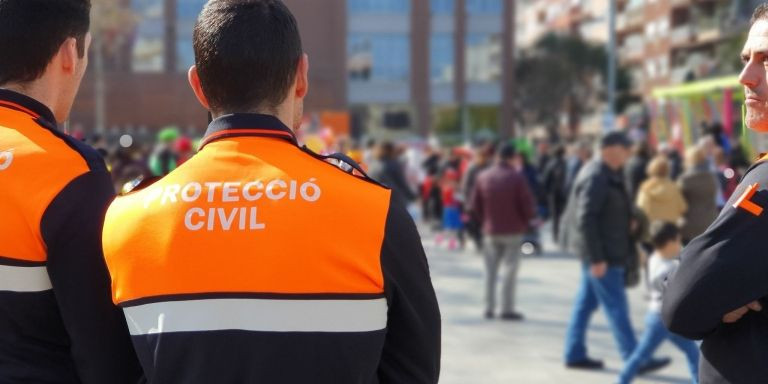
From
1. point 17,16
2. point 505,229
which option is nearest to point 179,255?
point 17,16

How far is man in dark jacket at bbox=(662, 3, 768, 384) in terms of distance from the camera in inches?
108

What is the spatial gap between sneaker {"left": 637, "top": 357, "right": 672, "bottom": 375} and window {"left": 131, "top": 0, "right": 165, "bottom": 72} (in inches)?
1995

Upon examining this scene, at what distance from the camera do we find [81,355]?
7.98ft

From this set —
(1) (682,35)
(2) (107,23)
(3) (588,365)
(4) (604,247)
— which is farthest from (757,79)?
(1) (682,35)

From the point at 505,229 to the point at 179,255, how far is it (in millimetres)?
9206

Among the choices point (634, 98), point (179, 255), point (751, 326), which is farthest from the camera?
point (634, 98)

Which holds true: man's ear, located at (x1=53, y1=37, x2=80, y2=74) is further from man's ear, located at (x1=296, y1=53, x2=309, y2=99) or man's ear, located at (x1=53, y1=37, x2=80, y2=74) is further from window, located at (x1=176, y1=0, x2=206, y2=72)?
window, located at (x1=176, y1=0, x2=206, y2=72)

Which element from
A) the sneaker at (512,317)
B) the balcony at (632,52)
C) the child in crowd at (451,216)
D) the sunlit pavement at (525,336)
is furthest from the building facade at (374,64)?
the sneaker at (512,317)

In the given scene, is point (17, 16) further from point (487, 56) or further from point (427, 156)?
point (487, 56)

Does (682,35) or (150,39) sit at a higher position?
(150,39)

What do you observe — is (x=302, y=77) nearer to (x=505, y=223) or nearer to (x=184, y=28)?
(x=505, y=223)

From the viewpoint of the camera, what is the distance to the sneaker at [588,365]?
28.7ft

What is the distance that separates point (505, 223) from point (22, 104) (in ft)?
29.2

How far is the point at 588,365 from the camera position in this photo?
8758 millimetres
